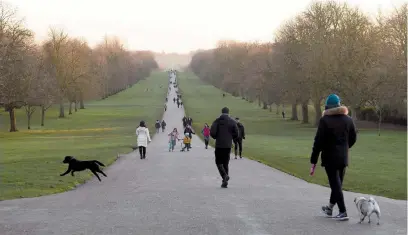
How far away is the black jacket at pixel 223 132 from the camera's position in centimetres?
1423

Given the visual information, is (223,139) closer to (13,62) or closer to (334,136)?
(334,136)

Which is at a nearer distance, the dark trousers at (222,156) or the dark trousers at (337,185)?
the dark trousers at (337,185)

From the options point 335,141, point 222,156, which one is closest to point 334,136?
point 335,141

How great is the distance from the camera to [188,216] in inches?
388

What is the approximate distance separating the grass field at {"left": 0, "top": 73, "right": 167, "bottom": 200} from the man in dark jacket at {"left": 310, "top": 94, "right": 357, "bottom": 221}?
7459 millimetres

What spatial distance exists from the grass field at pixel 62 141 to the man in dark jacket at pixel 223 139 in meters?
4.25

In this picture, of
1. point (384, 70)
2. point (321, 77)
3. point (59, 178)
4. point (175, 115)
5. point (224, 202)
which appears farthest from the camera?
point (175, 115)

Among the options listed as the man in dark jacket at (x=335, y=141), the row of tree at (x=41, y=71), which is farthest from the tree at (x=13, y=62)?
the man in dark jacket at (x=335, y=141)

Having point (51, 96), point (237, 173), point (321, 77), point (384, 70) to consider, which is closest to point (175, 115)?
point (51, 96)

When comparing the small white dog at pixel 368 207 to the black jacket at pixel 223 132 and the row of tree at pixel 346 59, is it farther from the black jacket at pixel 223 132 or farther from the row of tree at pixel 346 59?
the row of tree at pixel 346 59

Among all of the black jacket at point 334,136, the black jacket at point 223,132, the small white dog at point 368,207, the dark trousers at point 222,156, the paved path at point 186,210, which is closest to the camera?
the paved path at point 186,210

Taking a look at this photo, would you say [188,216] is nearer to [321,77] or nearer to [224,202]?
[224,202]

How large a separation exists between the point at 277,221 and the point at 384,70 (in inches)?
1817

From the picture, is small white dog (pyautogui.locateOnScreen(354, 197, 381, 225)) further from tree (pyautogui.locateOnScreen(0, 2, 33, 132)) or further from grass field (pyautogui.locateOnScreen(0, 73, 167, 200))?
tree (pyautogui.locateOnScreen(0, 2, 33, 132))
